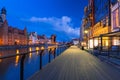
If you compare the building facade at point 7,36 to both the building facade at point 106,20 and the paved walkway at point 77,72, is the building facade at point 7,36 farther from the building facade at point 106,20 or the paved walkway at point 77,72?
the paved walkway at point 77,72

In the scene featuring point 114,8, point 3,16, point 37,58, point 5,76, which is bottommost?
point 5,76

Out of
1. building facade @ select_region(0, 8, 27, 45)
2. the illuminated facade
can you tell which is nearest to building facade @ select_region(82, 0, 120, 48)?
the illuminated facade

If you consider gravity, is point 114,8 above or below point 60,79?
above

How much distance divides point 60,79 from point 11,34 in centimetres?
14237

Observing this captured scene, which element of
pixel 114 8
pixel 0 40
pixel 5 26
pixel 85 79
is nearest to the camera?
pixel 85 79

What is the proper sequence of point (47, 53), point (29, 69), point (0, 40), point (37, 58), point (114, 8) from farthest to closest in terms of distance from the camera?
1. point (0, 40)
2. point (114, 8)
3. point (47, 53)
4. point (37, 58)
5. point (29, 69)

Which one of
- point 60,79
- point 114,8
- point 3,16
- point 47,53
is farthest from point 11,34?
point 60,79

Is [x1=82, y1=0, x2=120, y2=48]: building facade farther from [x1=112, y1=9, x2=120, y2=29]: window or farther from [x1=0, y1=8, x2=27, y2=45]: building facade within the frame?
[x1=0, y1=8, x2=27, y2=45]: building facade

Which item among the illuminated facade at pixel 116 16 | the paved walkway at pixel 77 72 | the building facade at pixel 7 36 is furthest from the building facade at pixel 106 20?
the building facade at pixel 7 36

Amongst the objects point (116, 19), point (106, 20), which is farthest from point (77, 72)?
point (106, 20)

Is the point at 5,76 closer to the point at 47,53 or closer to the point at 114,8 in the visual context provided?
the point at 47,53

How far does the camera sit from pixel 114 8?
38.5 metres

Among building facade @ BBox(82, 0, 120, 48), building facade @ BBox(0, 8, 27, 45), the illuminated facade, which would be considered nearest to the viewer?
the illuminated facade

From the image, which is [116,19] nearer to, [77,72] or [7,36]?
[77,72]
